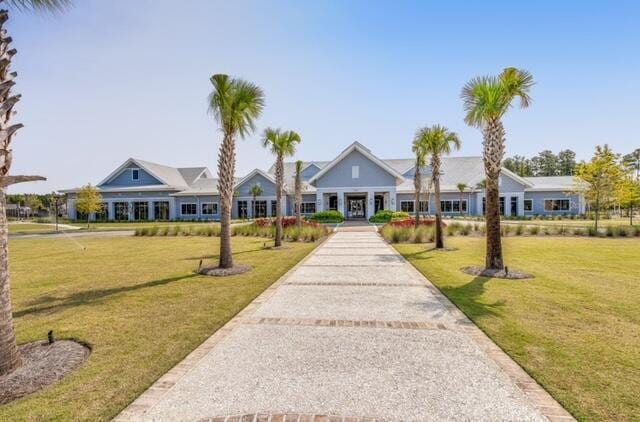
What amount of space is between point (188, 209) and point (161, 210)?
11.6 ft

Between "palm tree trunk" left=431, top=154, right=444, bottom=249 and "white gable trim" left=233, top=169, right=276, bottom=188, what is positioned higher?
"white gable trim" left=233, top=169, right=276, bottom=188

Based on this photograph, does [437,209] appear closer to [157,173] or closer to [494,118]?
[494,118]

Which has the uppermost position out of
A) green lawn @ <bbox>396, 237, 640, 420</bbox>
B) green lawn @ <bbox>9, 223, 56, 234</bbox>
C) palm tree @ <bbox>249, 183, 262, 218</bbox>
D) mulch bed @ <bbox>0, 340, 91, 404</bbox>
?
palm tree @ <bbox>249, 183, 262, 218</bbox>

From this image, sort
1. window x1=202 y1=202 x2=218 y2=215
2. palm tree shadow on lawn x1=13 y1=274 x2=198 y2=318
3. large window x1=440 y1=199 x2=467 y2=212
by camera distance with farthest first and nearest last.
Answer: window x1=202 y1=202 x2=218 y2=215, large window x1=440 y1=199 x2=467 y2=212, palm tree shadow on lawn x1=13 y1=274 x2=198 y2=318

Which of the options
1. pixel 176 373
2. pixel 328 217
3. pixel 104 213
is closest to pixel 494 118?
pixel 176 373

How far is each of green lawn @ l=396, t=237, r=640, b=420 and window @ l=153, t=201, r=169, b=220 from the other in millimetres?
39209

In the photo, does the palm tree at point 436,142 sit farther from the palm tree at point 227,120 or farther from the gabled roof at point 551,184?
the gabled roof at point 551,184

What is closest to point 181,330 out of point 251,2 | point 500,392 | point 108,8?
point 500,392

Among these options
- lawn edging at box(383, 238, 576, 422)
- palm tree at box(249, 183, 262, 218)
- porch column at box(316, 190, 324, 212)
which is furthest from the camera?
palm tree at box(249, 183, 262, 218)

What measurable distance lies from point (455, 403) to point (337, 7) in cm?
1103

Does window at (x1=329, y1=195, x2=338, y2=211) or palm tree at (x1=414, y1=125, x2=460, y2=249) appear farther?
window at (x1=329, y1=195, x2=338, y2=211)

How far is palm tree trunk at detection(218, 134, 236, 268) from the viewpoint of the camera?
997 cm

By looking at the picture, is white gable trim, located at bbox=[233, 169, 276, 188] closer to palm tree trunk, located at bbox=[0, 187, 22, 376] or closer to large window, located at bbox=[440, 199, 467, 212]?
large window, located at bbox=[440, 199, 467, 212]

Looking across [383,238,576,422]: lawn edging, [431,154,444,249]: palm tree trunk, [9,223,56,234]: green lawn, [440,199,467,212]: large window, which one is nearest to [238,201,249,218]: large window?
[9,223,56,234]: green lawn
